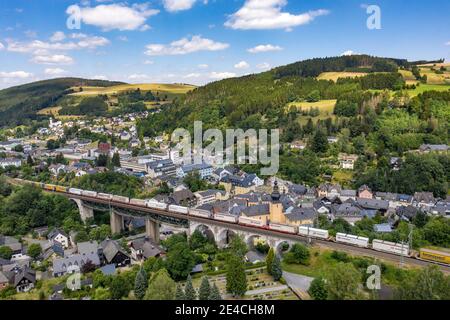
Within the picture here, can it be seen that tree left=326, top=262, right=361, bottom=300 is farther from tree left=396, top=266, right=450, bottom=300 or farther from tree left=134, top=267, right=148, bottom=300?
tree left=134, top=267, right=148, bottom=300

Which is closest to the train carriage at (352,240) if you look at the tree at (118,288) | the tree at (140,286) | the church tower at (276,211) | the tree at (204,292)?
the church tower at (276,211)

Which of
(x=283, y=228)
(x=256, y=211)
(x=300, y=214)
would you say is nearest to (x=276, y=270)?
(x=283, y=228)

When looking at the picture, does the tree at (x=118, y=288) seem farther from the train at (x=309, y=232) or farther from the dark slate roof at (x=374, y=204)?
the dark slate roof at (x=374, y=204)

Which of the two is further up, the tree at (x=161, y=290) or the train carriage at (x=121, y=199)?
the tree at (x=161, y=290)

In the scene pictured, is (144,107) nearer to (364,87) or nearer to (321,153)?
(364,87)

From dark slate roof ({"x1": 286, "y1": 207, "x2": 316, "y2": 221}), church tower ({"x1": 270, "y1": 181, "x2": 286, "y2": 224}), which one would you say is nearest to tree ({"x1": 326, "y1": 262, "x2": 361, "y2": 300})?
dark slate roof ({"x1": 286, "y1": 207, "x2": 316, "y2": 221})

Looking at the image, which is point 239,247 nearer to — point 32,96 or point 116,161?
point 116,161

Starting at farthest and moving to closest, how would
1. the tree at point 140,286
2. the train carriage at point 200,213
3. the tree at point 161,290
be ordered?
the train carriage at point 200,213 → the tree at point 140,286 → the tree at point 161,290
